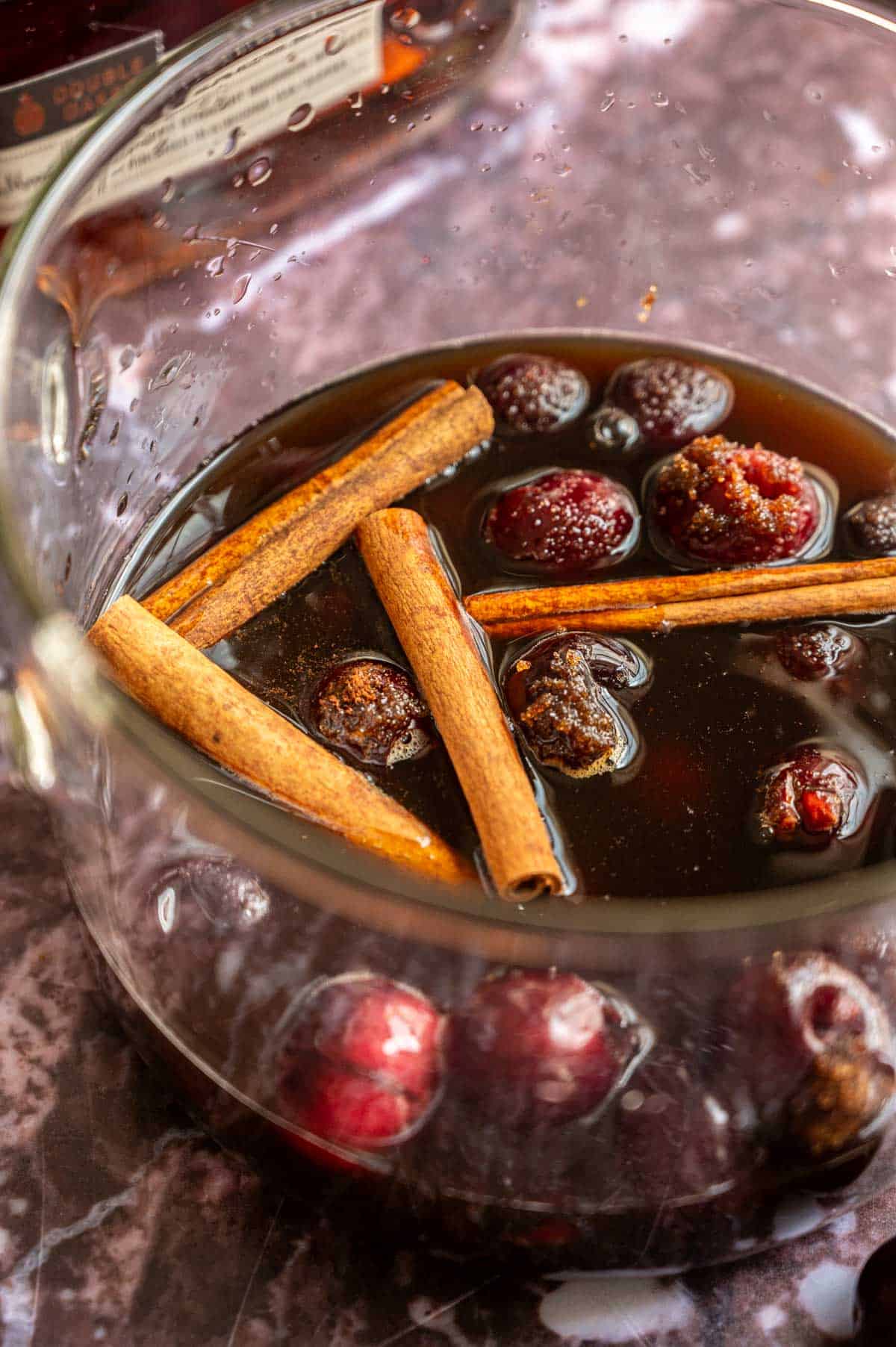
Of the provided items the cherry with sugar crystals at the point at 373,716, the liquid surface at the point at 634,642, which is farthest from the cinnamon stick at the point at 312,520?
the cherry with sugar crystals at the point at 373,716

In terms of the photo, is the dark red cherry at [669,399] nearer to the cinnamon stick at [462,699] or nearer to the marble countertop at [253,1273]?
the cinnamon stick at [462,699]

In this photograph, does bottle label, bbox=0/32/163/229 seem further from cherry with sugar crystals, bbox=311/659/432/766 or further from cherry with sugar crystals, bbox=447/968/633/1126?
cherry with sugar crystals, bbox=447/968/633/1126

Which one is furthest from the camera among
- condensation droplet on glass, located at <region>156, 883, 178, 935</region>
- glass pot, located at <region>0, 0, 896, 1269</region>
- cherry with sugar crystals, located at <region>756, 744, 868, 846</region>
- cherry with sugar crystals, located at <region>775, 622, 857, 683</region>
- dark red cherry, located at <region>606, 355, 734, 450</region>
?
dark red cherry, located at <region>606, 355, 734, 450</region>

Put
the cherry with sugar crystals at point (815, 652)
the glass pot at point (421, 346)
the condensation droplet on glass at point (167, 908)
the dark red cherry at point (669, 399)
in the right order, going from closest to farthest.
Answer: the glass pot at point (421, 346) → the condensation droplet on glass at point (167, 908) → the cherry with sugar crystals at point (815, 652) → the dark red cherry at point (669, 399)

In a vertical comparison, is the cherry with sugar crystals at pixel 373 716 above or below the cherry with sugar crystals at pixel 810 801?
above

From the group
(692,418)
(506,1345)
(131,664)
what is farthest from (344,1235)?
(692,418)

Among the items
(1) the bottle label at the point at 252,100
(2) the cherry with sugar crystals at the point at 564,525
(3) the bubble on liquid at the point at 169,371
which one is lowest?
(2) the cherry with sugar crystals at the point at 564,525

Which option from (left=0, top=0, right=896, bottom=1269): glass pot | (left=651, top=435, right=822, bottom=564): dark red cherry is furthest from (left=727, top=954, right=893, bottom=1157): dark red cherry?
(left=651, top=435, right=822, bottom=564): dark red cherry

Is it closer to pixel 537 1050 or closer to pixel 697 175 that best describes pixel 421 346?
pixel 697 175
